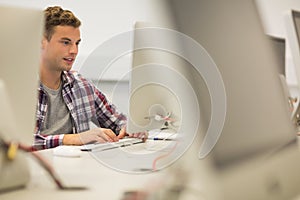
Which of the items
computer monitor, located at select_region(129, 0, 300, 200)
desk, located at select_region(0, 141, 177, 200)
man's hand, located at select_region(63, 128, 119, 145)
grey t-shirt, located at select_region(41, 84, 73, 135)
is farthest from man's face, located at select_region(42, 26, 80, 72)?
computer monitor, located at select_region(129, 0, 300, 200)

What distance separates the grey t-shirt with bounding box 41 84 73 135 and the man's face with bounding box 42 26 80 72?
149mm

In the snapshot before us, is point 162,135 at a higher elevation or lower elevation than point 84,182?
lower

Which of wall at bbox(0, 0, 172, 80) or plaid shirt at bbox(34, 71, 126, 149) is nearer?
plaid shirt at bbox(34, 71, 126, 149)

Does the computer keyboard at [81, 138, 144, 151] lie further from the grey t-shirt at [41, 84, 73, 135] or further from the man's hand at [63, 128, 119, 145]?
the grey t-shirt at [41, 84, 73, 135]

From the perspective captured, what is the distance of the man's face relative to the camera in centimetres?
195

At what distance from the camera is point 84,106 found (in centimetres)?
198

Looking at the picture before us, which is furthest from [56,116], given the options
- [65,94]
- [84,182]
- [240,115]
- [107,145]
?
[240,115]

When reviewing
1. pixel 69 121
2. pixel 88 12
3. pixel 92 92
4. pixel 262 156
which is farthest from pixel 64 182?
pixel 88 12

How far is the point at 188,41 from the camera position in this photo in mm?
386

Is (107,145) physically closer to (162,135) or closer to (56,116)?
(162,135)

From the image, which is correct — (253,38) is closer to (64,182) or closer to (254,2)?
(254,2)

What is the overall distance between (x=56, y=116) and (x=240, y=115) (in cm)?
146

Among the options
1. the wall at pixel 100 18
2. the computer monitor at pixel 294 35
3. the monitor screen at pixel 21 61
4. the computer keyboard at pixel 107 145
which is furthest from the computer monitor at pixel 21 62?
the wall at pixel 100 18

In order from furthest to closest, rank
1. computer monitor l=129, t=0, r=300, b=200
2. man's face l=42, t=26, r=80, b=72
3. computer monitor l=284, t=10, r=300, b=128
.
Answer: man's face l=42, t=26, r=80, b=72 → computer monitor l=284, t=10, r=300, b=128 → computer monitor l=129, t=0, r=300, b=200
